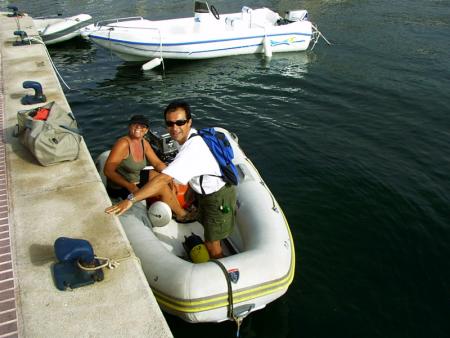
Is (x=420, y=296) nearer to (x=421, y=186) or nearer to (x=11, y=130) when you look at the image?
(x=421, y=186)

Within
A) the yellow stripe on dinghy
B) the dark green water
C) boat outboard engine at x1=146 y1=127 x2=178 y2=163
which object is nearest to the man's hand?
the yellow stripe on dinghy

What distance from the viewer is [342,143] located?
32.7 ft

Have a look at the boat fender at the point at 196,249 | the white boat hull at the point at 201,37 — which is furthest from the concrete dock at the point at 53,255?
the white boat hull at the point at 201,37

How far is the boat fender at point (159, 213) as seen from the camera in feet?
18.3

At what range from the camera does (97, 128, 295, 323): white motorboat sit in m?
4.54

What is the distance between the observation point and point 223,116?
11789 millimetres

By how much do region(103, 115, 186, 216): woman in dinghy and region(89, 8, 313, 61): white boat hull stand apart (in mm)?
10123

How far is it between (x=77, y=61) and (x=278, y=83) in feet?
27.7

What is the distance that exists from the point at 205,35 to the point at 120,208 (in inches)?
481

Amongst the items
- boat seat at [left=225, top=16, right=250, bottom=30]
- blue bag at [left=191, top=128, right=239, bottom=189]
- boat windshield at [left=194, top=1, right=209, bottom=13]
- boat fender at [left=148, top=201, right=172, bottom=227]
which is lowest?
boat fender at [left=148, top=201, right=172, bottom=227]

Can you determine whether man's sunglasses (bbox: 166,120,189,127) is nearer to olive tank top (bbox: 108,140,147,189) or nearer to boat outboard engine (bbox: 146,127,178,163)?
olive tank top (bbox: 108,140,147,189)


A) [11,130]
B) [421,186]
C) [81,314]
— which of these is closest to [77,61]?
[11,130]

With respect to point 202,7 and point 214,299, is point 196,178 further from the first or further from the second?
point 202,7

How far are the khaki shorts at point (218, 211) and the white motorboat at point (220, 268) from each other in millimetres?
346
